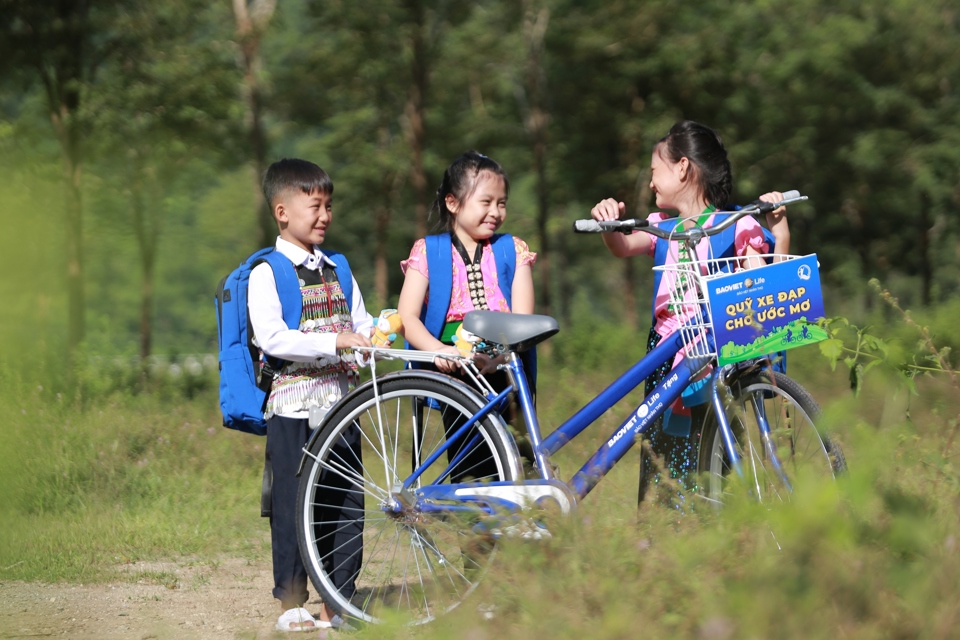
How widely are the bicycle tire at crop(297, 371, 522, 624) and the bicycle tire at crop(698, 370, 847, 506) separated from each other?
0.66 m

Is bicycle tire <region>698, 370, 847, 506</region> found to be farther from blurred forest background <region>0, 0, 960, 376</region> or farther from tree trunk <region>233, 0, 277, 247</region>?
tree trunk <region>233, 0, 277, 247</region>

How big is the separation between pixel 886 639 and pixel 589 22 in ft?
74.1

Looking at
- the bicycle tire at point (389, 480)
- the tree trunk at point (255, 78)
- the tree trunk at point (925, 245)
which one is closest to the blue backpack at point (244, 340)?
the bicycle tire at point (389, 480)

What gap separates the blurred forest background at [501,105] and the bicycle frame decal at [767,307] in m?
9.80

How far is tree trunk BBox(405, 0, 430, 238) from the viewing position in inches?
839

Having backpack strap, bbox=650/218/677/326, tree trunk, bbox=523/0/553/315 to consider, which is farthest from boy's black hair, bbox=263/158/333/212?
tree trunk, bbox=523/0/553/315

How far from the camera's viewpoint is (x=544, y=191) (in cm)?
2503

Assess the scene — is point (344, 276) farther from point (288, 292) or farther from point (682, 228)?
point (682, 228)

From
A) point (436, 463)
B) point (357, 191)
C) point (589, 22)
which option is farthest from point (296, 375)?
point (357, 191)

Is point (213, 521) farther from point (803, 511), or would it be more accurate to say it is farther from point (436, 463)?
point (803, 511)

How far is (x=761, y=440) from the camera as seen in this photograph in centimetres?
367

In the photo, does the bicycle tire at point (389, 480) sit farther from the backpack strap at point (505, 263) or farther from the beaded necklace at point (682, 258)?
the beaded necklace at point (682, 258)

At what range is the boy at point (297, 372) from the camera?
4.04m

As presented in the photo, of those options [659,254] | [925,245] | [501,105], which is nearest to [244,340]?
[659,254]
